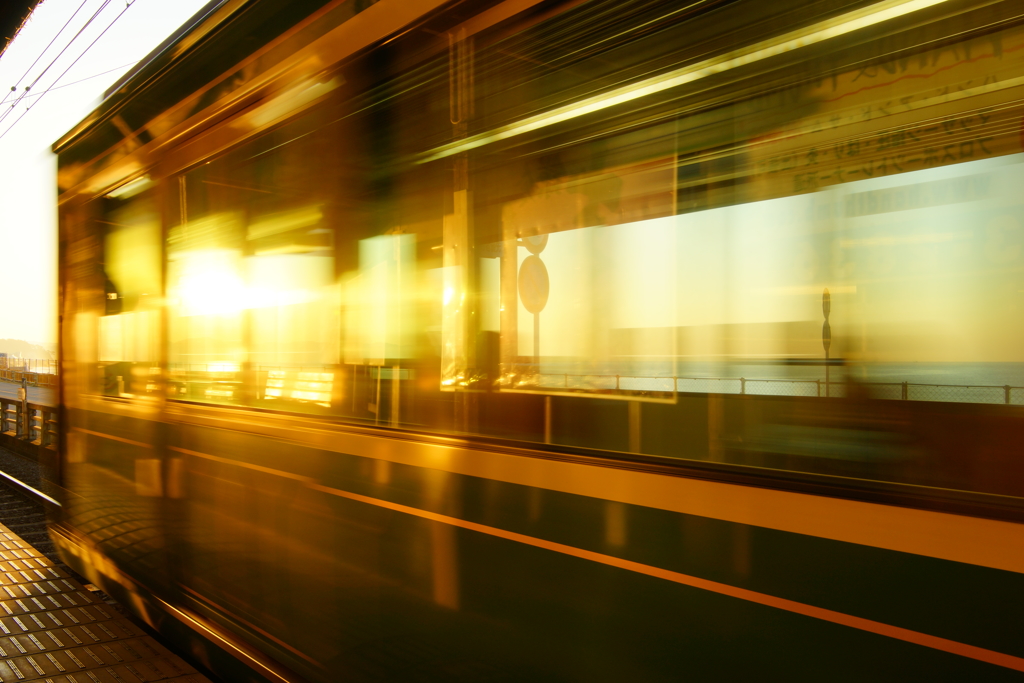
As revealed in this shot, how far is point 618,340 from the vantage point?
169 centimetres

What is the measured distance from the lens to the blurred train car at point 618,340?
1237 millimetres

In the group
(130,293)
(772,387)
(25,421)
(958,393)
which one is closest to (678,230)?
(772,387)

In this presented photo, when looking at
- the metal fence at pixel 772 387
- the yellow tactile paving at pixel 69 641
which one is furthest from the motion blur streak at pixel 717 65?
the yellow tactile paving at pixel 69 641

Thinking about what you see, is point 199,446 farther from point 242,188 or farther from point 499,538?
point 499,538

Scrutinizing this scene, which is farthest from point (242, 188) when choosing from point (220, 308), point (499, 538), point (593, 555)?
point (593, 555)

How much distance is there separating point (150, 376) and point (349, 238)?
204cm

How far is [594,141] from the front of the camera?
1750 mm

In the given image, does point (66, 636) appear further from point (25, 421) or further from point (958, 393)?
point (25, 421)

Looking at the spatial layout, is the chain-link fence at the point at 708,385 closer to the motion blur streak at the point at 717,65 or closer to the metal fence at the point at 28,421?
the motion blur streak at the point at 717,65

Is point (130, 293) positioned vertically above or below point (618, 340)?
above

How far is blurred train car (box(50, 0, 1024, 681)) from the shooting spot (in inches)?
48.7

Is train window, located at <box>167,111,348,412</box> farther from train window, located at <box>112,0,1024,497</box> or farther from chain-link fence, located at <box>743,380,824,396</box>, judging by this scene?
chain-link fence, located at <box>743,380,824,396</box>

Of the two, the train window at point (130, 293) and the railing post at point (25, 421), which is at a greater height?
the train window at point (130, 293)

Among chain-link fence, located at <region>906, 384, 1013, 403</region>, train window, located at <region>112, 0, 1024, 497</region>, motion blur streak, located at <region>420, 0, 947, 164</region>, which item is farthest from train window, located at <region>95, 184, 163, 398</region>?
chain-link fence, located at <region>906, 384, 1013, 403</region>
